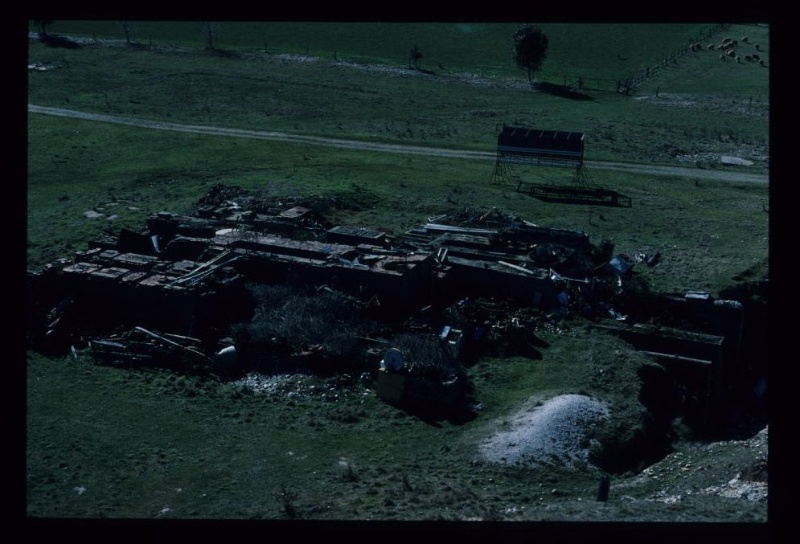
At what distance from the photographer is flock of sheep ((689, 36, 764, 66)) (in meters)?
68.0

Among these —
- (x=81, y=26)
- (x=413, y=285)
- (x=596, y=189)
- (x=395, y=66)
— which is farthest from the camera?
(x=81, y=26)

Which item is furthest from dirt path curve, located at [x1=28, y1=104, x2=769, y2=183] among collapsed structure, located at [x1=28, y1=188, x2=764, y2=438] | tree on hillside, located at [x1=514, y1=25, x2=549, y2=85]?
tree on hillside, located at [x1=514, y1=25, x2=549, y2=85]

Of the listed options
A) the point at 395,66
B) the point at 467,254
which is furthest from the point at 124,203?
the point at 395,66

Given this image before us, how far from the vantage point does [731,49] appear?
70688 mm

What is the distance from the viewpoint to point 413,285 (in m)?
20.7

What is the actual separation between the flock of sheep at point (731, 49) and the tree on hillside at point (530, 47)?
1902 cm

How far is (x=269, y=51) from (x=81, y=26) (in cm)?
2101

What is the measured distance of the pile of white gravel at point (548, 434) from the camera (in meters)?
14.2

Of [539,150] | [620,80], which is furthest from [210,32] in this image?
[539,150]

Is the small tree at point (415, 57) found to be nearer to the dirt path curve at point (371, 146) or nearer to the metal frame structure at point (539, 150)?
the dirt path curve at point (371, 146)

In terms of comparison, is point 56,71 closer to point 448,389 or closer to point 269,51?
point 269,51

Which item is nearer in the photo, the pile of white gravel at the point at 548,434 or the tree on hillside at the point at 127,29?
the pile of white gravel at the point at 548,434

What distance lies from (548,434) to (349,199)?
1656cm

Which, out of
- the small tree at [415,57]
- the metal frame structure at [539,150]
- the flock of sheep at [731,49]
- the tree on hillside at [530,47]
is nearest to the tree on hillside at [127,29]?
the small tree at [415,57]
